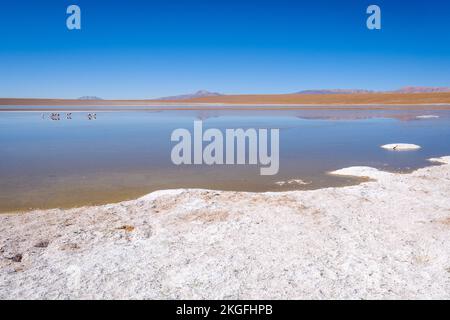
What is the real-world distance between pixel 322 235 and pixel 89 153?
9.93 m

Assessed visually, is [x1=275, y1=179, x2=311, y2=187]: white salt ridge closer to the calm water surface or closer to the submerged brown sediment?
the calm water surface

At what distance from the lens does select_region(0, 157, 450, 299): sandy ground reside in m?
4.25

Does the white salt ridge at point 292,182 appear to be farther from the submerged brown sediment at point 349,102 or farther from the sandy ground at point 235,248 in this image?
the submerged brown sediment at point 349,102

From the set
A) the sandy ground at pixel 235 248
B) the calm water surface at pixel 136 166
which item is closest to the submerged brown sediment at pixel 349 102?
the calm water surface at pixel 136 166

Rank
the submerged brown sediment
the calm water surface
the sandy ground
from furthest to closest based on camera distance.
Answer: the submerged brown sediment, the calm water surface, the sandy ground

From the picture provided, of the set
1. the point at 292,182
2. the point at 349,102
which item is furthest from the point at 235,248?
the point at 349,102

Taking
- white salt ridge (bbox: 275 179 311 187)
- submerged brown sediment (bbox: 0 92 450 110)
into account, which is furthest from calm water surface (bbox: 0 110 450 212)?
submerged brown sediment (bbox: 0 92 450 110)

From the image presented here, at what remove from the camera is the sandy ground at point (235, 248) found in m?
4.25

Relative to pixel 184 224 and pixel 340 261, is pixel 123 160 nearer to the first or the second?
pixel 184 224

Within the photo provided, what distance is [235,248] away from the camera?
5211 millimetres

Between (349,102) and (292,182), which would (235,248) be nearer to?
(292,182)

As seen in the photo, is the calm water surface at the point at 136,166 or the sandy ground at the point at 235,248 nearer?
the sandy ground at the point at 235,248

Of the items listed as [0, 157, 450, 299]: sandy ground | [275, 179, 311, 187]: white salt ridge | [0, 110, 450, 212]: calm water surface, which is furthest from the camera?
[275, 179, 311, 187]: white salt ridge

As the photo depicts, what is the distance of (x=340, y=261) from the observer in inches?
191
